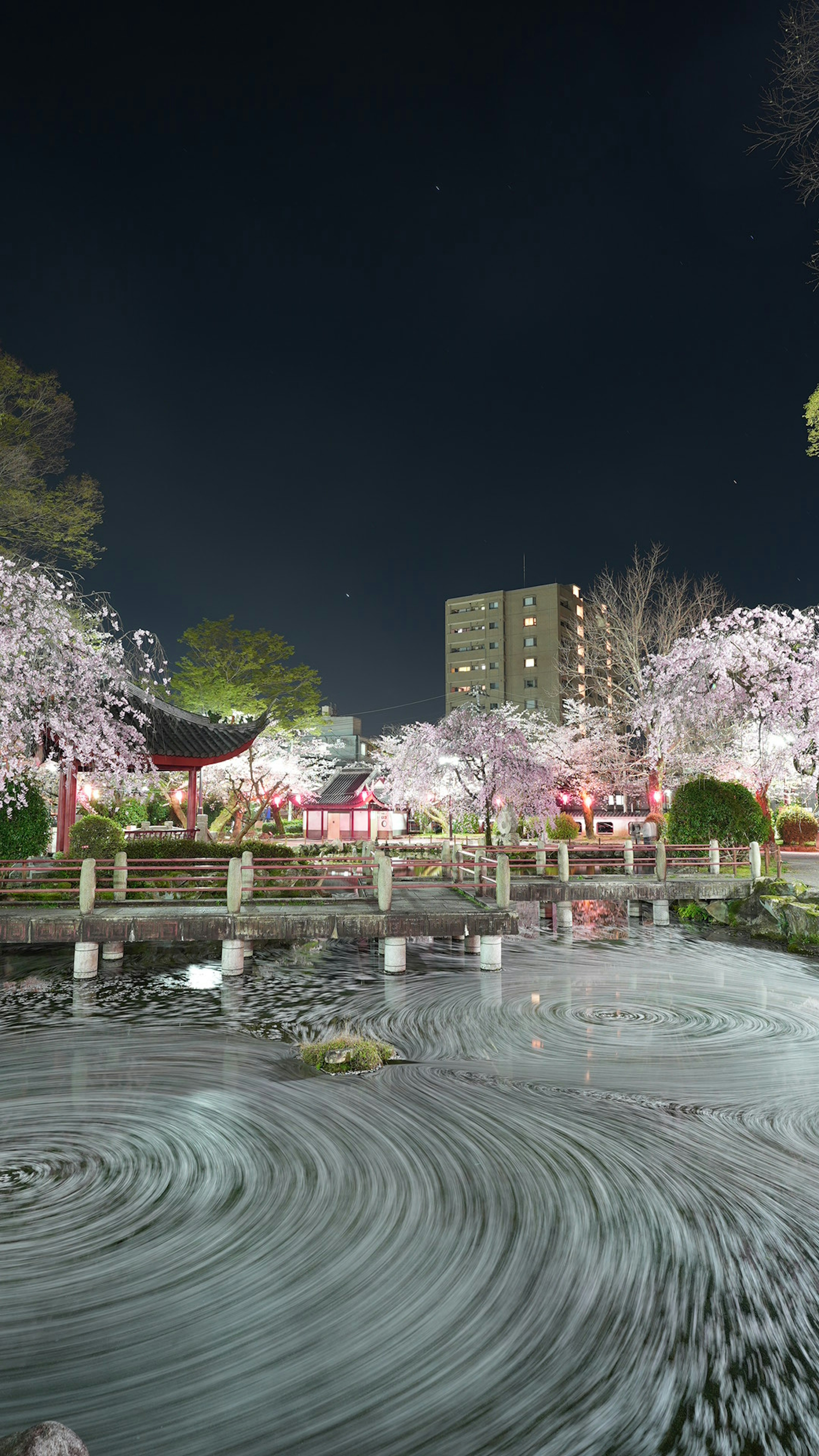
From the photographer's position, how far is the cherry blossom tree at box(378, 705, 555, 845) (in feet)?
83.1

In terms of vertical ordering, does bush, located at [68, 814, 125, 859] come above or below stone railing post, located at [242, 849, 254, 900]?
above

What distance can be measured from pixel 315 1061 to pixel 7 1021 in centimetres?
517

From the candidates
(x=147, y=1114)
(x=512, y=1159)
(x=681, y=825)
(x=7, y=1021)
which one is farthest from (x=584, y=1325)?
(x=681, y=825)

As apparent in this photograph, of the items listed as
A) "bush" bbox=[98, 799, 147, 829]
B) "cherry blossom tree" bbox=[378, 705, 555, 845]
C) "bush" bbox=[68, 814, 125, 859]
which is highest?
"cherry blossom tree" bbox=[378, 705, 555, 845]

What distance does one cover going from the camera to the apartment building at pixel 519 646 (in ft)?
291

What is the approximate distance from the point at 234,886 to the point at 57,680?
579 cm

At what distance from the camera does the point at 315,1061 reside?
9.55 meters

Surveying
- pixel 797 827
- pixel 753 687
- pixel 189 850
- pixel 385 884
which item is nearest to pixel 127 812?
pixel 189 850

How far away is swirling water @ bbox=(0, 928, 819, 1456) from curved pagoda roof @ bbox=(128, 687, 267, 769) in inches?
404

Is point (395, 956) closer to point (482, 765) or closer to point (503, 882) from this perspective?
point (503, 882)

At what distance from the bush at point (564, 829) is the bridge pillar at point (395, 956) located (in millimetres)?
19359

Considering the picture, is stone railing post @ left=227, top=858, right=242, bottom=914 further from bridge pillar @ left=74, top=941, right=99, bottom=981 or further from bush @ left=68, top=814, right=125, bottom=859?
bush @ left=68, top=814, right=125, bottom=859

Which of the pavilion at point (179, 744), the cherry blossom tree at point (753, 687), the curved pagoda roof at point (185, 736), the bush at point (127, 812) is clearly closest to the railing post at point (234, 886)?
the pavilion at point (179, 744)

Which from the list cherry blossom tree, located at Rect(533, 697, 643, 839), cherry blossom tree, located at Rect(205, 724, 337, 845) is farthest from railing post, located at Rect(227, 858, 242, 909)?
cherry blossom tree, located at Rect(533, 697, 643, 839)
